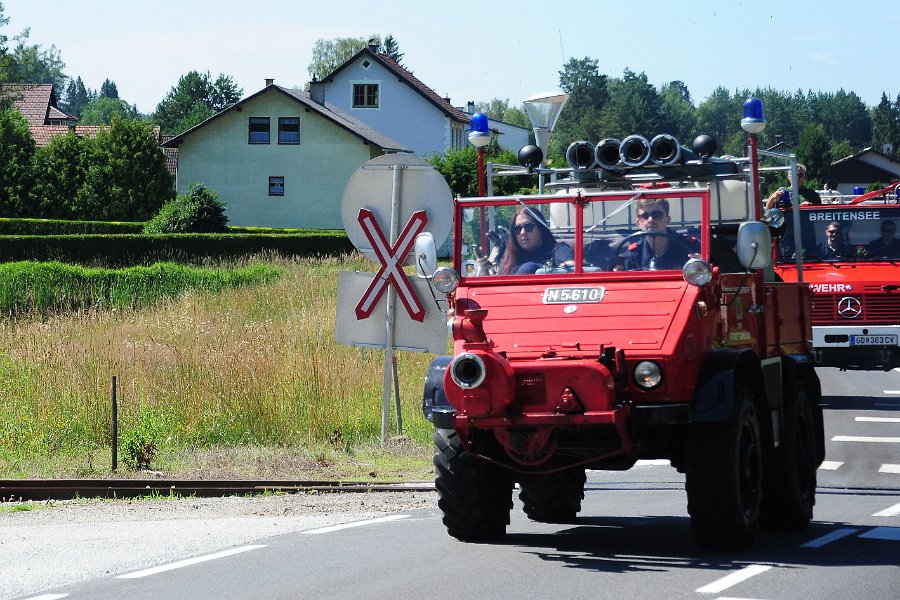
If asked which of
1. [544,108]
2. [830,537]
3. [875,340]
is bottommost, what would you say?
[830,537]

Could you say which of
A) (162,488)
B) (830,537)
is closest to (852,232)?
(830,537)

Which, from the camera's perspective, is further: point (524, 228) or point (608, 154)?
point (608, 154)

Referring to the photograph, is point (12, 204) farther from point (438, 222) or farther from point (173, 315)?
point (438, 222)

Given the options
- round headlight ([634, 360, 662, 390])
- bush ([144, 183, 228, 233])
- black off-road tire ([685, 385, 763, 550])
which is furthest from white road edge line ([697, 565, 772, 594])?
bush ([144, 183, 228, 233])

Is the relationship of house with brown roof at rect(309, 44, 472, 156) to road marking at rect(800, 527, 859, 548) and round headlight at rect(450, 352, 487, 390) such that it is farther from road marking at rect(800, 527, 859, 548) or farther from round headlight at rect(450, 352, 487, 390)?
round headlight at rect(450, 352, 487, 390)

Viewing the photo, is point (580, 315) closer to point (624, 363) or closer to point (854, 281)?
point (624, 363)

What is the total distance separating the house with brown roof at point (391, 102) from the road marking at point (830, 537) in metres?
78.1

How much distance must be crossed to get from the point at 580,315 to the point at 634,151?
7.23 ft

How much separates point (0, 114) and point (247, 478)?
65921 millimetres

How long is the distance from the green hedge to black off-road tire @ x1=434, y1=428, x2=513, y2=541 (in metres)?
40.6

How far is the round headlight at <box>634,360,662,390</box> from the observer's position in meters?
8.55

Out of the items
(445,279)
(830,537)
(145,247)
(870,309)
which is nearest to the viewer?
(445,279)

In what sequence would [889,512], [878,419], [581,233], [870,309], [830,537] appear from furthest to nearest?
[870,309] → [878,419] → [889,512] → [830,537] → [581,233]

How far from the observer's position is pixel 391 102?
8906 cm
